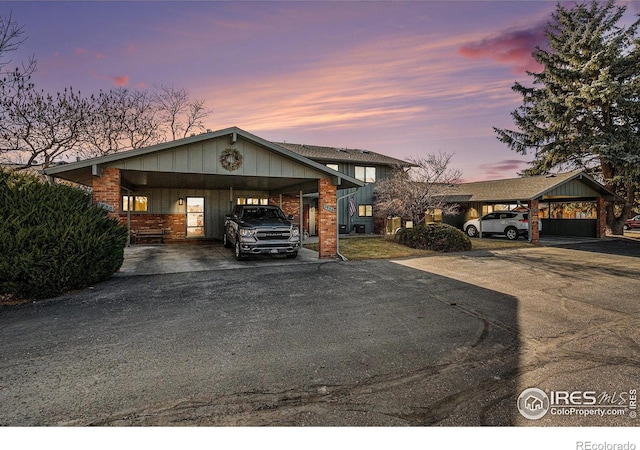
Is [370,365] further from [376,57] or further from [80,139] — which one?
[80,139]

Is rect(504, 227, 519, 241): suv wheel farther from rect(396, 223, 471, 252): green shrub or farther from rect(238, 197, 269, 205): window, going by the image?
rect(238, 197, 269, 205): window

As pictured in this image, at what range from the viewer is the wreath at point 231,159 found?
36.9 feet

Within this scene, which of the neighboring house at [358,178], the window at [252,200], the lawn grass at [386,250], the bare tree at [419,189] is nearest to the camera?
the lawn grass at [386,250]

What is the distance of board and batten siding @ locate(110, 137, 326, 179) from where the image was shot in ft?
34.8

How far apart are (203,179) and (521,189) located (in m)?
19.2

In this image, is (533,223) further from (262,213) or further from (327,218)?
(262,213)

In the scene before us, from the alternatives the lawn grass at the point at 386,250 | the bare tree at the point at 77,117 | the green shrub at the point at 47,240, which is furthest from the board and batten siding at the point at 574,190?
the bare tree at the point at 77,117

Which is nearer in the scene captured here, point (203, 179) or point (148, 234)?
point (203, 179)

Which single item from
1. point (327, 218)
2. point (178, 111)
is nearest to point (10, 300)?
point (327, 218)

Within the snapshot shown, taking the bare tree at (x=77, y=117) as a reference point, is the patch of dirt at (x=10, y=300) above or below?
below

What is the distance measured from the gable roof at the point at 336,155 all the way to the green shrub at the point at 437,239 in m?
9.06

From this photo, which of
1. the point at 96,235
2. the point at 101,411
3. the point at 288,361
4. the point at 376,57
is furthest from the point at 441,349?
the point at 376,57

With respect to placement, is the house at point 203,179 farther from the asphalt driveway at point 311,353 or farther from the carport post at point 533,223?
the carport post at point 533,223

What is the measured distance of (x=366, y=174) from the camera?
2523cm
